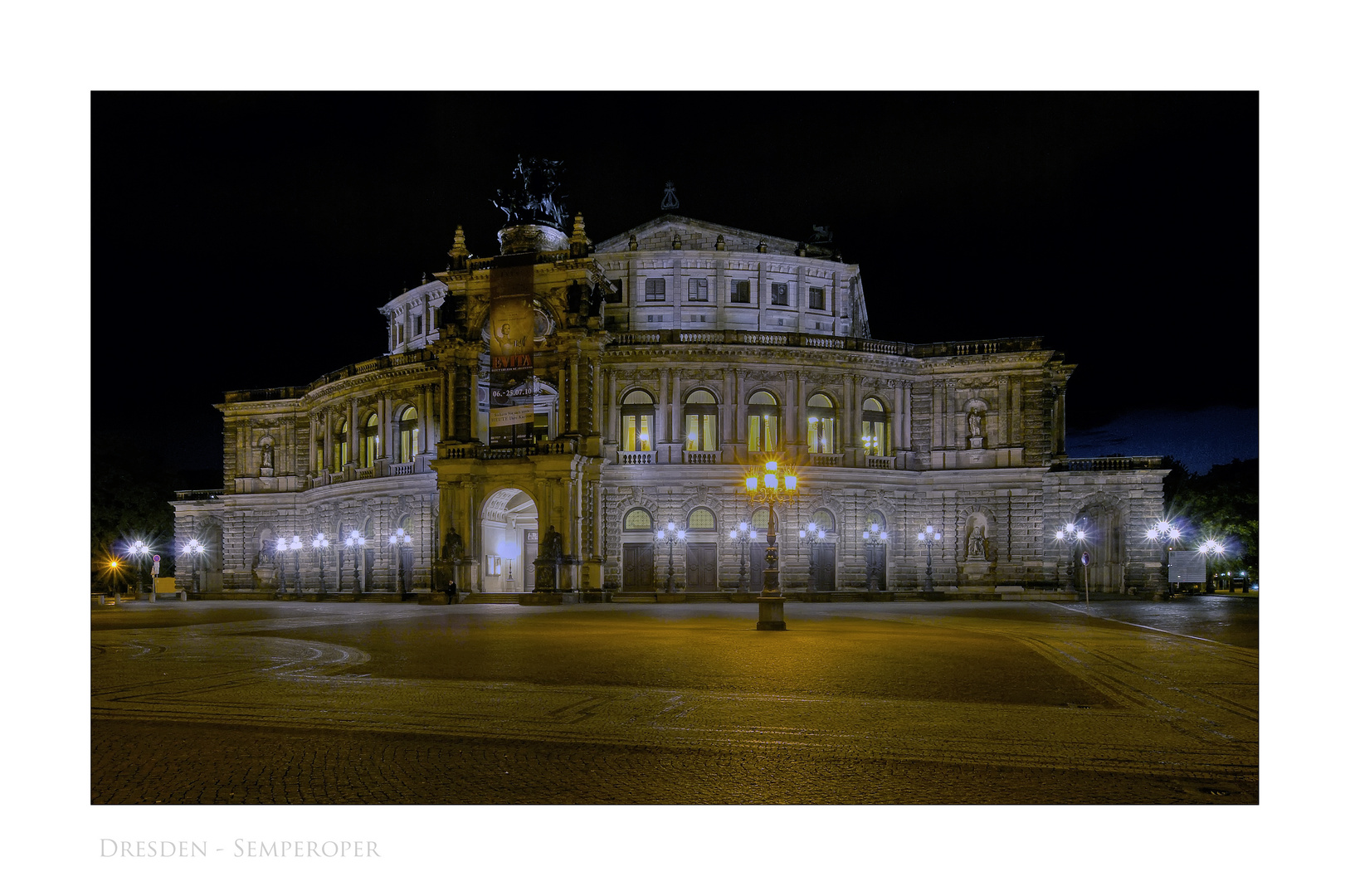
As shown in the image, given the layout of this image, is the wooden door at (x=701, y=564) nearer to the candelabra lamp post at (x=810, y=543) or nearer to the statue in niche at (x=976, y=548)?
the candelabra lamp post at (x=810, y=543)

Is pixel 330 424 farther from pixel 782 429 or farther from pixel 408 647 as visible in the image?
pixel 408 647

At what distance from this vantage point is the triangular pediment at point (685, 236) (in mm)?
67562

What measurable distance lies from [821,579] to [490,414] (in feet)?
68.0

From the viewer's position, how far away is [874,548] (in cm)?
5950

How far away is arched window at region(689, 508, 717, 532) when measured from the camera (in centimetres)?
5759

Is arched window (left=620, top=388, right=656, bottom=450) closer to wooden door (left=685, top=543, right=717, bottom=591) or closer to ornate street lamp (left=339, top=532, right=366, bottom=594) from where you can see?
wooden door (left=685, top=543, right=717, bottom=591)

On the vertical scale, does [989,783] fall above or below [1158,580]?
above

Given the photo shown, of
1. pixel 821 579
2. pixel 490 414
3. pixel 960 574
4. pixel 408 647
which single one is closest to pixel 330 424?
pixel 490 414

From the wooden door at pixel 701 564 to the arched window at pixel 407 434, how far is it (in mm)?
18922

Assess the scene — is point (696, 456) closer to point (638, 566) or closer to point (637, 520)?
point (637, 520)

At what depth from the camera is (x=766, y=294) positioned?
67.6 m

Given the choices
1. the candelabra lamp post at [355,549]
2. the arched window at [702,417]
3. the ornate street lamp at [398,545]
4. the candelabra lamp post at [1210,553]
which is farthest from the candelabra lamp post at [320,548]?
the candelabra lamp post at [1210,553]

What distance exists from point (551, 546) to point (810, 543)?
1498 centimetres

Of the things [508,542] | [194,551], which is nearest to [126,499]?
[194,551]
